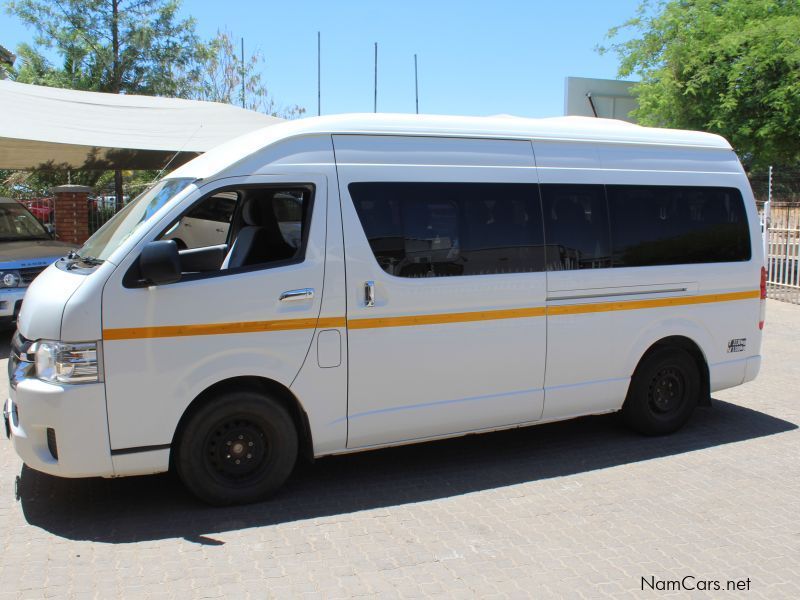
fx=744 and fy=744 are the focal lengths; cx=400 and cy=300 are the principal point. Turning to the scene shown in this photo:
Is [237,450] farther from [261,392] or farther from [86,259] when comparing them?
[86,259]

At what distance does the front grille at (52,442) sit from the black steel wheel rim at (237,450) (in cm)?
85

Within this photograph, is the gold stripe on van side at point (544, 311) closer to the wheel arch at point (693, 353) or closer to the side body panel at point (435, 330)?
the side body panel at point (435, 330)

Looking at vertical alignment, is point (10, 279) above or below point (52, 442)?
above

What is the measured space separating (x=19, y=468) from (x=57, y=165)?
13.8 m

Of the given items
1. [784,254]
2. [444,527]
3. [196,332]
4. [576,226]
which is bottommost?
[444,527]

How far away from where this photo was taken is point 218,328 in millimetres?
4520

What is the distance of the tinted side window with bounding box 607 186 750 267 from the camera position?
5957 mm

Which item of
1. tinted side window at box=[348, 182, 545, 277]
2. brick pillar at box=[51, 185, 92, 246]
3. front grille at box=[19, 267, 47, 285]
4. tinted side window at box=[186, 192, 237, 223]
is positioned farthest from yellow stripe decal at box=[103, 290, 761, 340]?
brick pillar at box=[51, 185, 92, 246]

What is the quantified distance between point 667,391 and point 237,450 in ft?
12.3

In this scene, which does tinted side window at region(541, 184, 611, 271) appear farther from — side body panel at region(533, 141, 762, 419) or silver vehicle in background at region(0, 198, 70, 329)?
silver vehicle in background at region(0, 198, 70, 329)

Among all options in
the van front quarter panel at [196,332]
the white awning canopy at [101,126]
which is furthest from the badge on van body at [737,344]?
the white awning canopy at [101,126]

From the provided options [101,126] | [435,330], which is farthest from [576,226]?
[101,126]

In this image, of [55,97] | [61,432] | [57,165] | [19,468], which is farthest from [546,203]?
[57,165]

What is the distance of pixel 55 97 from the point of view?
45.5ft
